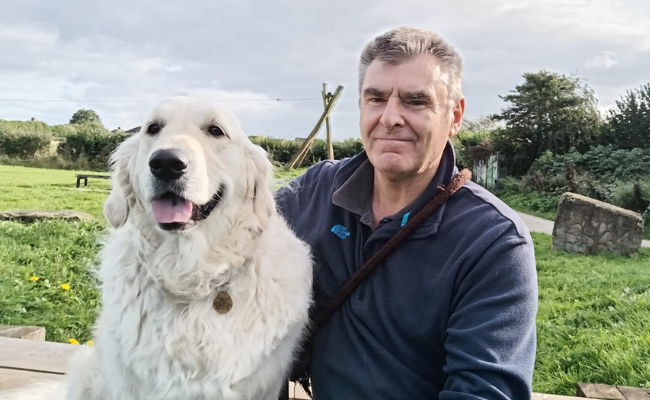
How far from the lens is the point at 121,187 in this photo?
200 cm

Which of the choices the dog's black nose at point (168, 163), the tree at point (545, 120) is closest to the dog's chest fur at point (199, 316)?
the dog's black nose at point (168, 163)

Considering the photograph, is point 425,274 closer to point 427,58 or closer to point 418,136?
point 418,136

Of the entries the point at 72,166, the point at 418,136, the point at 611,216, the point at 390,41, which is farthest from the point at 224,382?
the point at 611,216

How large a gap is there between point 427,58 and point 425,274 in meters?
0.80

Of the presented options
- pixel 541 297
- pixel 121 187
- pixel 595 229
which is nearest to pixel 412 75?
pixel 121 187

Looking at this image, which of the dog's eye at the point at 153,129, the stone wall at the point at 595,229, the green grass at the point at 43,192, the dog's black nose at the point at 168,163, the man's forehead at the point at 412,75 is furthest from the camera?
the stone wall at the point at 595,229

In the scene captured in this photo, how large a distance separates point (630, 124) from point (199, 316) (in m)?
16.2

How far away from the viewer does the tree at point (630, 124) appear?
46.6 feet

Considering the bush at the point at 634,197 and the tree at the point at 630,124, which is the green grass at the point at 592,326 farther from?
the tree at the point at 630,124

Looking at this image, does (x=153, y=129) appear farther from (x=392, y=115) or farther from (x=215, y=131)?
(x=392, y=115)

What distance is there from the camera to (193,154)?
1772mm

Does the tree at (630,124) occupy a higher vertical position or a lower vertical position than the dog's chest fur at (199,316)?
higher

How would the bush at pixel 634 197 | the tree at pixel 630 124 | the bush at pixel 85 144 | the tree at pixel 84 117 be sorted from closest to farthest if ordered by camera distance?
the bush at pixel 85 144
the tree at pixel 84 117
the bush at pixel 634 197
the tree at pixel 630 124

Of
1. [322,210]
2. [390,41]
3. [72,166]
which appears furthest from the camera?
[72,166]
